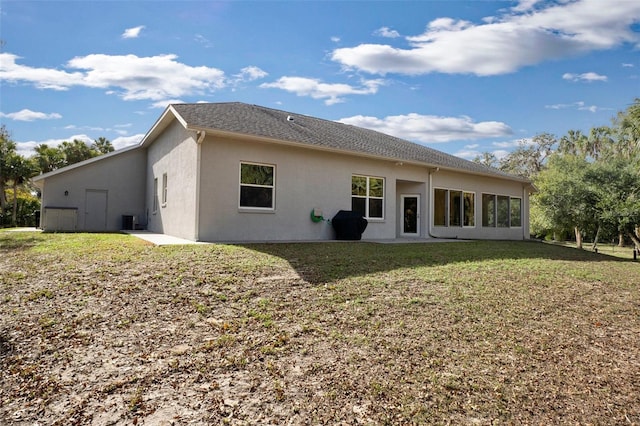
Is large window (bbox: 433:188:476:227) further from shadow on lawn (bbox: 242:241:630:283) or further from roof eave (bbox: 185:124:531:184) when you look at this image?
shadow on lawn (bbox: 242:241:630:283)

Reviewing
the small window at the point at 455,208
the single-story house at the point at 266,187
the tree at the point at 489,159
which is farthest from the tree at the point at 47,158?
the tree at the point at 489,159

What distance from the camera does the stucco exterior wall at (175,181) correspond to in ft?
37.5

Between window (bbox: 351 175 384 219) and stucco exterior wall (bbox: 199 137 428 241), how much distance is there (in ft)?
0.66

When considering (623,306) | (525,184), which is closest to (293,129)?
(623,306)

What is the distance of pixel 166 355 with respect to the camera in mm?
3848

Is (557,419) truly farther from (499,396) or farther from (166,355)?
(166,355)

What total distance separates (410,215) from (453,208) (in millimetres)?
2374

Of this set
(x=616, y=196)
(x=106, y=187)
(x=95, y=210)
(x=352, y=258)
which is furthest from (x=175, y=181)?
(x=616, y=196)

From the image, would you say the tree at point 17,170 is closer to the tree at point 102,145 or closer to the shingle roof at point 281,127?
the tree at point 102,145

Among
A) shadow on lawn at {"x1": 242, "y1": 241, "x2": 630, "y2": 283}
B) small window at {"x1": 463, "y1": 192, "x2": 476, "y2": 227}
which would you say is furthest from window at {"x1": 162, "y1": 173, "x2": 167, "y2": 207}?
small window at {"x1": 463, "y1": 192, "x2": 476, "y2": 227}

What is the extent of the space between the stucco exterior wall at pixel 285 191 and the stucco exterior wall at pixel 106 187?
9.04 m

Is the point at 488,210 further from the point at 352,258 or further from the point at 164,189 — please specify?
the point at 164,189

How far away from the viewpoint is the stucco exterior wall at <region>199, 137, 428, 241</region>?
11.2 m

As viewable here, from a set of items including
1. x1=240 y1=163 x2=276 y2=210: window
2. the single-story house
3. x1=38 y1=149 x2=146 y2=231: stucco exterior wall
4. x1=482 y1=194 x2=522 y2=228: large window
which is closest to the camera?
the single-story house
